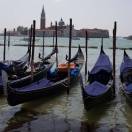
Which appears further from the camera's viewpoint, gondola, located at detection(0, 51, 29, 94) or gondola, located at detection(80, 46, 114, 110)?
gondola, located at detection(0, 51, 29, 94)

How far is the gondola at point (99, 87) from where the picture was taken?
11862 mm

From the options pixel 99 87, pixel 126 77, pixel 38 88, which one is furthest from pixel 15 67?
pixel 99 87

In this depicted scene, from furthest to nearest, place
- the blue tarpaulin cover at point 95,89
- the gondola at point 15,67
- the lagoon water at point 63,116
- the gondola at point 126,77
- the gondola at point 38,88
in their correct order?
the gondola at point 15,67 < the gondola at point 126,77 < the blue tarpaulin cover at point 95,89 < the gondola at point 38,88 < the lagoon water at point 63,116

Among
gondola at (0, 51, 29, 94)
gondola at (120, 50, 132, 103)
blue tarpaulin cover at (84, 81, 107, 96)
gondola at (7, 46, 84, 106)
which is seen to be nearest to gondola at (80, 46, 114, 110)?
blue tarpaulin cover at (84, 81, 107, 96)

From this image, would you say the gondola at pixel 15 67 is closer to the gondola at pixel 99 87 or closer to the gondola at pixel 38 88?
the gondola at pixel 38 88

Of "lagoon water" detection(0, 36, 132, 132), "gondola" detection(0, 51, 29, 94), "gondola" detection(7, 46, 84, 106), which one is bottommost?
"lagoon water" detection(0, 36, 132, 132)

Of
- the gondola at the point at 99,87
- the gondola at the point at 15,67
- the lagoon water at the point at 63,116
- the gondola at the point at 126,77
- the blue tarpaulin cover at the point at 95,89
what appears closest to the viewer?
the lagoon water at the point at 63,116

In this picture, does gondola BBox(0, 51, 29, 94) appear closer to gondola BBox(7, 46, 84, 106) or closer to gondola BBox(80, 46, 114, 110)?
gondola BBox(7, 46, 84, 106)

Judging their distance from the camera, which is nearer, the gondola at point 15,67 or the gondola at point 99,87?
the gondola at point 99,87

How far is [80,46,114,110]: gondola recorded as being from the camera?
1186 cm

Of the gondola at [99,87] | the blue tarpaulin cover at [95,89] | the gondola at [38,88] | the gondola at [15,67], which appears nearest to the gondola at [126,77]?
the gondola at [99,87]

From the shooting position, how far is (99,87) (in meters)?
13.4

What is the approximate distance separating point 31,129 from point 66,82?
5.53 meters

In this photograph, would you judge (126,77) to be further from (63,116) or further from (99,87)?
(63,116)
